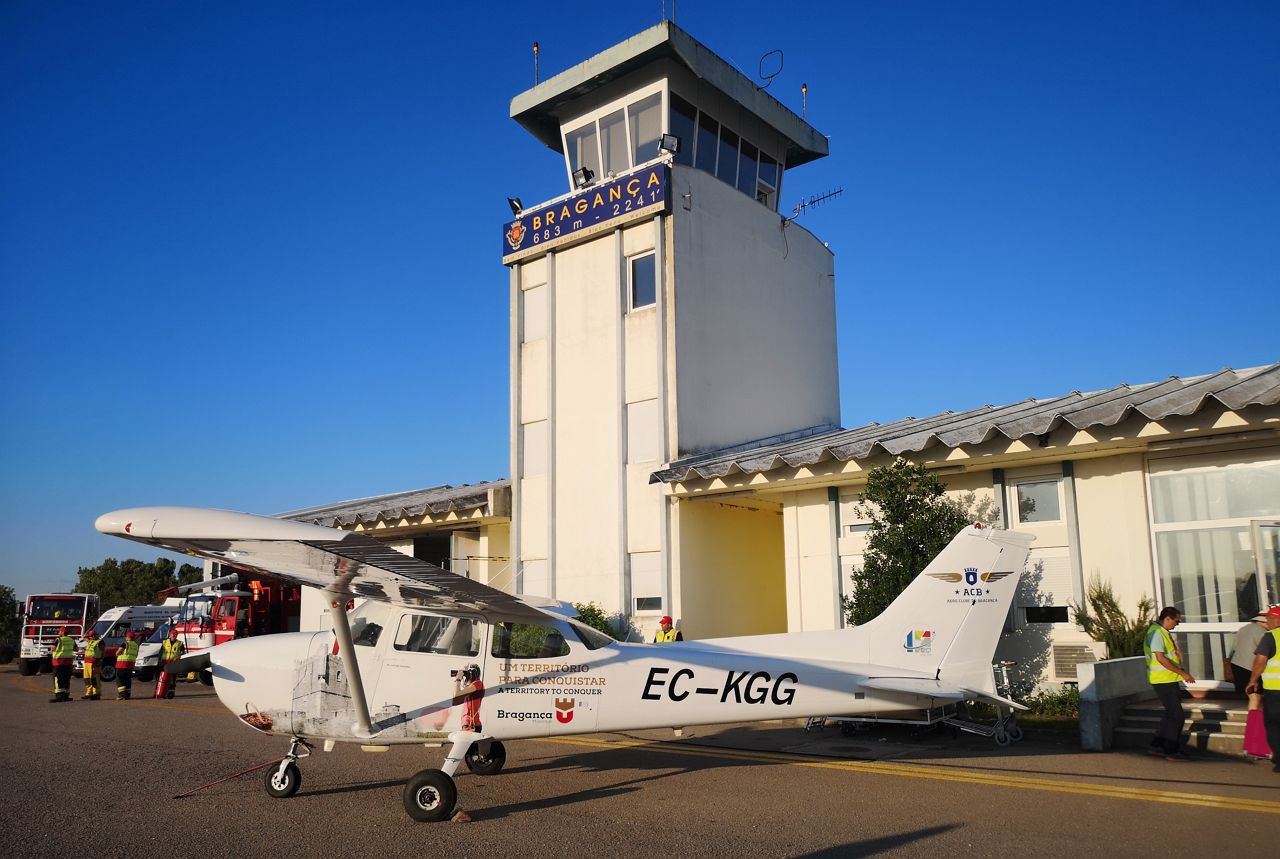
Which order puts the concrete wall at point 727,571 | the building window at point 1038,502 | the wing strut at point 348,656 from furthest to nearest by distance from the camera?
the concrete wall at point 727,571 < the building window at point 1038,502 < the wing strut at point 348,656

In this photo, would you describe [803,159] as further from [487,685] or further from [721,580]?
[487,685]

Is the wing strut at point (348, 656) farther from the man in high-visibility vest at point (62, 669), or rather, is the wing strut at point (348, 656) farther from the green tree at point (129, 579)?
the green tree at point (129, 579)

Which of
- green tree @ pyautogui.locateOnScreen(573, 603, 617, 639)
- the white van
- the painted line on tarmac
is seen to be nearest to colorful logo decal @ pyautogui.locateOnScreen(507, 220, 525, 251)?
green tree @ pyautogui.locateOnScreen(573, 603, 617, 639)

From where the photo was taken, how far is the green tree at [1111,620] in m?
12.1

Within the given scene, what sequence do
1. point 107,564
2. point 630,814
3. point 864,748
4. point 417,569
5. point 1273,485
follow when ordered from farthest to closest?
1. point 107,564
2. point 1273,485
3. point 864,748
4. point 630,814
5. point 417,569

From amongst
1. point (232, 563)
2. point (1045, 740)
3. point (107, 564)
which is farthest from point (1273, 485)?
point (107, 564)

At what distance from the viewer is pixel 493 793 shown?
879 cm

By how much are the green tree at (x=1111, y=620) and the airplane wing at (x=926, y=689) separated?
14.6ft

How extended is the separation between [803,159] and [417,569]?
819 inches

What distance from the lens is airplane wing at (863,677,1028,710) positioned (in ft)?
27.8

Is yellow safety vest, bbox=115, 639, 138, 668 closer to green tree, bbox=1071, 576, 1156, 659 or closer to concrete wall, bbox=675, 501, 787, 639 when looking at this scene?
concrete wall, bbox=675, 501, 787, 639

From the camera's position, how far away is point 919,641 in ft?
29.8

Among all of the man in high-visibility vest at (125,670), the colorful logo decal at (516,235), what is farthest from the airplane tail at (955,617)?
the man in high-visibility vest at (125,670)

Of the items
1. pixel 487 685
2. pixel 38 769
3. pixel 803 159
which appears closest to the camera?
pixel 487 685
